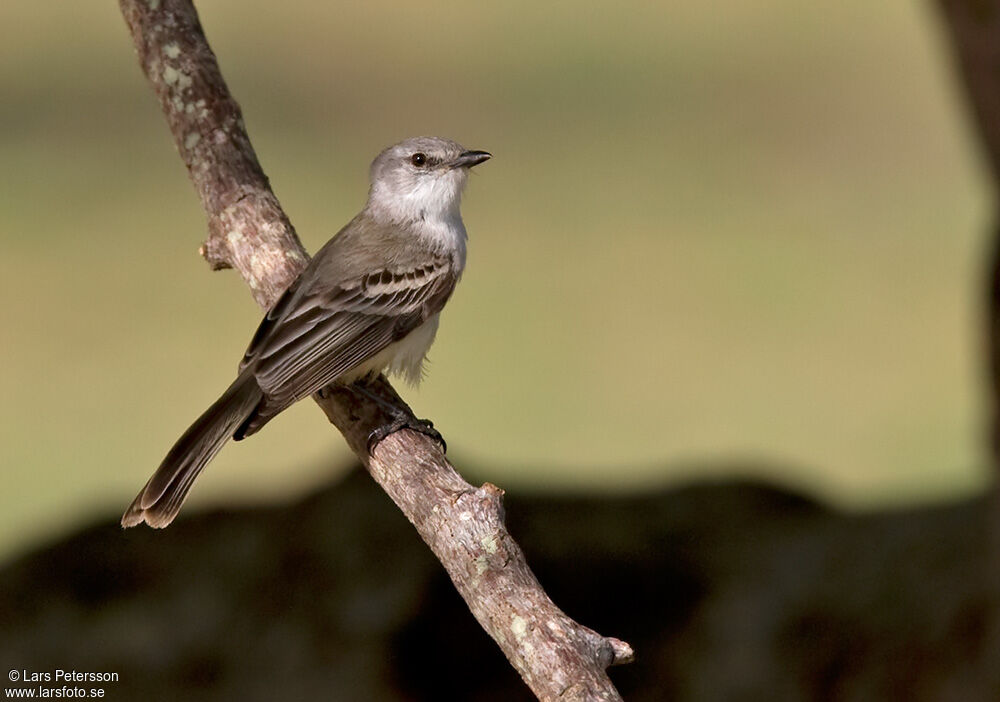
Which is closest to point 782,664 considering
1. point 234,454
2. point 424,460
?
point 424,460

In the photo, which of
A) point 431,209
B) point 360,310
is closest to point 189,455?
point 360,310

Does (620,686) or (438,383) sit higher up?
(620,686)

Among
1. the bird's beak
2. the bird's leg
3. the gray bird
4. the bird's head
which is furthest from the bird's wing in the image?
the bird's beak

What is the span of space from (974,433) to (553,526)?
5.37 meters

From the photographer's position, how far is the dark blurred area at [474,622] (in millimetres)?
6984

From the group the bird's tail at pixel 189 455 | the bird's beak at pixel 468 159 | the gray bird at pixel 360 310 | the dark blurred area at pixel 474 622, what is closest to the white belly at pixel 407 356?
the gray bird at pixel 360 310

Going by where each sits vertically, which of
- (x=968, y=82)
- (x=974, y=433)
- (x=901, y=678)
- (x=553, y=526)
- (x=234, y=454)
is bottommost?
(x=974, y=433)

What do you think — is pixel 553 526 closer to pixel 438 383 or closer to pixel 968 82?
pixel 968 82

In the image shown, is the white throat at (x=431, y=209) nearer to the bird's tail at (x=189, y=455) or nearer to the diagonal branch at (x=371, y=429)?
the diagonal branch at (x=371, y=429)

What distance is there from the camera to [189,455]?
4.76 meters

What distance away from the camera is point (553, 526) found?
7734 mm

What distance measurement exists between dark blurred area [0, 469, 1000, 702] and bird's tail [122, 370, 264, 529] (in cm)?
231

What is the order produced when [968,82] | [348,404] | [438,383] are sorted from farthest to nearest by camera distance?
1. [438,383]
2. [968,82]
3. [348,404]

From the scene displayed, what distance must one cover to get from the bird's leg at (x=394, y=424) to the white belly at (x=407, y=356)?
0.16 metres
